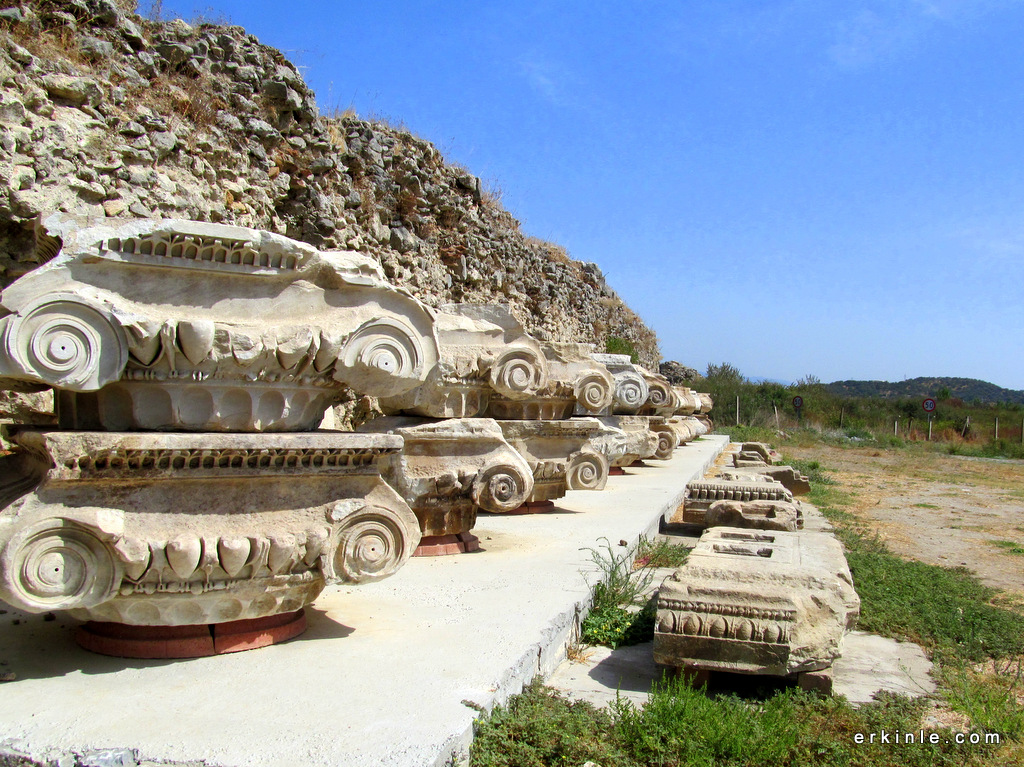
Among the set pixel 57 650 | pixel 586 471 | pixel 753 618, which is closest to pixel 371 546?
pixel 57 650

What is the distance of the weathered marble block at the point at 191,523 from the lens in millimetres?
2467

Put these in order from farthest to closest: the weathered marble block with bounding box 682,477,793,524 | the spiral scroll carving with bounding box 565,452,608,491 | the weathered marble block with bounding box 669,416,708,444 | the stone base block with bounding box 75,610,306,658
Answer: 1. the weathered marble block with bounding box 669,416,708,444
2. the spiral scroll carving with bounding box 565,452,608,491
3. the weathered marble block with bounding box 682,477,793,524
4. the stone base block with bounding box 75,610,306,658

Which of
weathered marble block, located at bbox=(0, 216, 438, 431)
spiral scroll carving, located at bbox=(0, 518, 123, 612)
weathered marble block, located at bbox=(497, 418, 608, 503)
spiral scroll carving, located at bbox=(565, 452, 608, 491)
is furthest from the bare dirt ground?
spiral scroll carving, located at bbox=(0, 518, 123, 612)

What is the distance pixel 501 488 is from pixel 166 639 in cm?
247

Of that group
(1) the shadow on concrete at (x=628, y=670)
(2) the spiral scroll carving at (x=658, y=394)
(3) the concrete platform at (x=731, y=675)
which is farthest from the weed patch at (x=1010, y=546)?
(1) the shadow on concrete at (x=628, y=670)

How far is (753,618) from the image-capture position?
3029 mm

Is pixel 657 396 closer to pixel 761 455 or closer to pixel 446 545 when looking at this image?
pixel 761 455

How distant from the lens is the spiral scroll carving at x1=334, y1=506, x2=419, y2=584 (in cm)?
298

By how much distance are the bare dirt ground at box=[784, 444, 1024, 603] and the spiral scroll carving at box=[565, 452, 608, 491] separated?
103 inches

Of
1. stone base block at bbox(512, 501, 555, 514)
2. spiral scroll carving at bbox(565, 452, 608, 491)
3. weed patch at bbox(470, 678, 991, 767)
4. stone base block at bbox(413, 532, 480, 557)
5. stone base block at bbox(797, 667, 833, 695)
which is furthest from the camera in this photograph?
spiral scroll carving at bbox(565, 452, 608, 491)

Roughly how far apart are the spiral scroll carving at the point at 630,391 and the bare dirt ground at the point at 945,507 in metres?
2.87

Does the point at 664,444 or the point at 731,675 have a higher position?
the point at 664,444

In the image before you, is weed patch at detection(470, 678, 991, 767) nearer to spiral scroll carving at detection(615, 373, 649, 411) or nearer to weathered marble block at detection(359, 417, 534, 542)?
weathered marble block at detection(359, 417, 534, 542)

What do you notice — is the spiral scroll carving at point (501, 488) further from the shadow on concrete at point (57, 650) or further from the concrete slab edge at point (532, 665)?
the shadow on concrete at point (57, 650)
